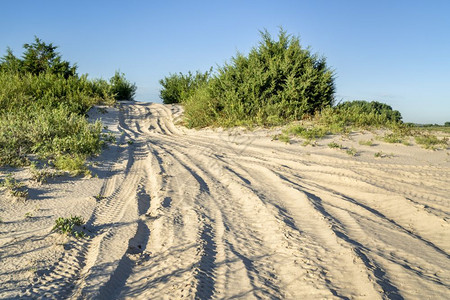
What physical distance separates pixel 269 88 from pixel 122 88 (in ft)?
29.5

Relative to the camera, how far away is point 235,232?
11.3ft

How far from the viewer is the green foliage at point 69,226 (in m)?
3.17

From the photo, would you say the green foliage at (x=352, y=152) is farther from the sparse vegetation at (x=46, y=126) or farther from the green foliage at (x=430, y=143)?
the sparse vegetation at (x=46, y=126)

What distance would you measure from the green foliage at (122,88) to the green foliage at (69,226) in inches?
532

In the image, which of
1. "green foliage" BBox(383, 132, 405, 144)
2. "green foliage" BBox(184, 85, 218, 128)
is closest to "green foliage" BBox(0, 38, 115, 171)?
"green foliage" BBox(184, 85, 218, 128)

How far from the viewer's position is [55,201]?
3.96 meters

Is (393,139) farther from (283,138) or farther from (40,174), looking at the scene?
(40,174)

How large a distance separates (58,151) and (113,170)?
3.11 ft

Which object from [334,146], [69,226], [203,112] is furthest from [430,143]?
[69,226]

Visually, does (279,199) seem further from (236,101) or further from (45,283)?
(236,101)

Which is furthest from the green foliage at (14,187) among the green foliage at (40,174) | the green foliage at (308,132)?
the green foliage at (308,132)

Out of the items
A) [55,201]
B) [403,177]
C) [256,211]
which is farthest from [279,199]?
[55,201]

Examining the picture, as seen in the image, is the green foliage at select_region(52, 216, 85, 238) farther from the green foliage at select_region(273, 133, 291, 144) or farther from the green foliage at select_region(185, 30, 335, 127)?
the green foliage at select_region(185, 30, 335, 127)

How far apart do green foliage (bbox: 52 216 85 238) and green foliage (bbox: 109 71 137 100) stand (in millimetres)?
13513
